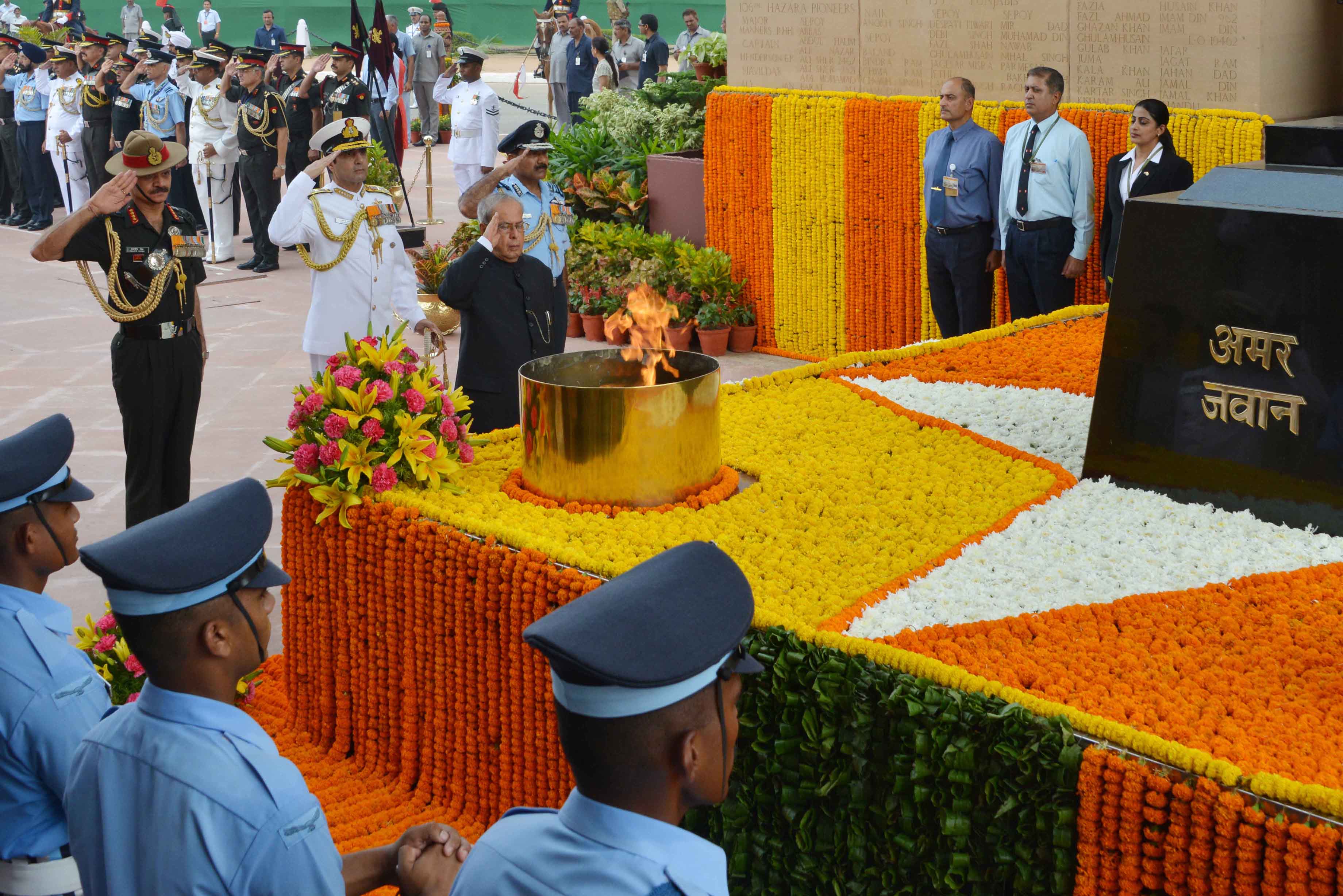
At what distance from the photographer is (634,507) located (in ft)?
15.2

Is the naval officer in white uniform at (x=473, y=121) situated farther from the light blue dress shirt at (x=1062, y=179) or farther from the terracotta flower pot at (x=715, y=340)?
the light blue dress shirt at (x=1062, y=179)

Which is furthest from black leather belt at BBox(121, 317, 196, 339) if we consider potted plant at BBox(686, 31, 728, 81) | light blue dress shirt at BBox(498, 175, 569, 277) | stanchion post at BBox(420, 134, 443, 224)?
stanchion post at BBox(420, 134, 443, 224)

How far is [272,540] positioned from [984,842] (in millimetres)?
4727

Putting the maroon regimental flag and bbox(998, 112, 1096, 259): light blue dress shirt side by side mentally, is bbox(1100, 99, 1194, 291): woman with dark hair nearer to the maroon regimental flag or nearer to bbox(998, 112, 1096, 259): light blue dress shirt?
bbox(998, 112, 1096, 259): light blue dress shirt

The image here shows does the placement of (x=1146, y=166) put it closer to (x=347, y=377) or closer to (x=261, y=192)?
(x=347, y=377)

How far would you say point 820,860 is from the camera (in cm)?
348

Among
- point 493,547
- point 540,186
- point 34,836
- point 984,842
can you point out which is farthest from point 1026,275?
point 34,836

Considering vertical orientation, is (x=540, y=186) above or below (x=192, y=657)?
above

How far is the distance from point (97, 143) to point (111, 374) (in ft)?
27.6

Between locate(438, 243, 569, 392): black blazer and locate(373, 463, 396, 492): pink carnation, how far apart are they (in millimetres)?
1660

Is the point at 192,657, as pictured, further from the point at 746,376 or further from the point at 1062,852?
the point at 746,376

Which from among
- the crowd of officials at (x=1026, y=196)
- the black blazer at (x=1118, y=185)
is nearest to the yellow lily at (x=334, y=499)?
the black blazer at (x=1118, y=185)

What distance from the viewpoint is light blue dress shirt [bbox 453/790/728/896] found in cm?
185

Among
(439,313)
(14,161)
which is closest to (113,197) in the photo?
(439,313)
